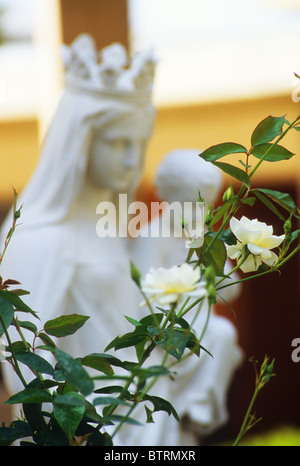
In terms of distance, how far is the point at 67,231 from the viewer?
2.29 meters

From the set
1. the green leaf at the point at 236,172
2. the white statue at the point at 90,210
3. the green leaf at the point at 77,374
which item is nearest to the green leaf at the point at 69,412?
the green leaf at the point at 77,374

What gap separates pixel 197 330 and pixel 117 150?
50 cm

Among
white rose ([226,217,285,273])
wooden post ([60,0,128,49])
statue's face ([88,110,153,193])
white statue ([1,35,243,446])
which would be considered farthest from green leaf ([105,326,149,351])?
wooden post ([60,0,128,49])

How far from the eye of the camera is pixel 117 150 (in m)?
2.33

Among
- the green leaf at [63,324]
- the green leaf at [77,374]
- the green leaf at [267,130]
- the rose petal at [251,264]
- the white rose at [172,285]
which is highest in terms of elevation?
the green leaf at [267,130]

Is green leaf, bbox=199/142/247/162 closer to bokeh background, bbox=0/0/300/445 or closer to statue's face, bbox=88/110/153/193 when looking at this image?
statue's face, bbox=88/110/153/193

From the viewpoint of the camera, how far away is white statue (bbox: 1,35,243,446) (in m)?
2.21

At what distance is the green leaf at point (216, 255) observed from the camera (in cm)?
84

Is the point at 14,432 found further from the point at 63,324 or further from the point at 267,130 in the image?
the point at 267,130

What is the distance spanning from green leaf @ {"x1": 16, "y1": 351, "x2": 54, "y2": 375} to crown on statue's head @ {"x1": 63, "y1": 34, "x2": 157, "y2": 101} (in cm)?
155

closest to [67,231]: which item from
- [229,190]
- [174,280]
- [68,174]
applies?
[68,174]

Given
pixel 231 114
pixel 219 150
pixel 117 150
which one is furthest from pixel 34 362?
pixel 231 114

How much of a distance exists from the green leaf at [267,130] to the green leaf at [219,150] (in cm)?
1

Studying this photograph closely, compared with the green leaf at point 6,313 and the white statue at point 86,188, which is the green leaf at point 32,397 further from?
the white statue at point 86,188
